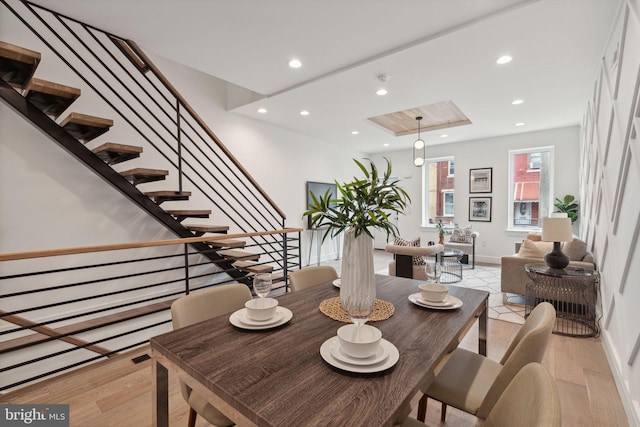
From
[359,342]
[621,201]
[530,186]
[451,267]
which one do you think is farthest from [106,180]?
[530,186]

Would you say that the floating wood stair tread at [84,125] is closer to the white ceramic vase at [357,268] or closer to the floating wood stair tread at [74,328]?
the floating wood stair tread at [74,328]

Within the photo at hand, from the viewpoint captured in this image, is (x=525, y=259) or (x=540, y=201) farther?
(x=540, y=201)

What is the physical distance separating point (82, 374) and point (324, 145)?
5.53 m

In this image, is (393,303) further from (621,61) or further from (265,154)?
(265,154)

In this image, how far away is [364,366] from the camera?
89 centimetres

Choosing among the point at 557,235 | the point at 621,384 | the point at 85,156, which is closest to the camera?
the point at 621,384

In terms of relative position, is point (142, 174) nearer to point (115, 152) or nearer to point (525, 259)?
point (115, 152)

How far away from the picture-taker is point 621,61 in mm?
2213

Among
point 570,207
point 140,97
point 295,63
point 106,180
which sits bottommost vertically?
point 570,207

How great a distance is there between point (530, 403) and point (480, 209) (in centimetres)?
652

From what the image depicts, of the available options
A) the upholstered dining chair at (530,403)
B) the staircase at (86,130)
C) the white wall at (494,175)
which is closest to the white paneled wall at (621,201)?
the upholstered dining chair at (530,403)

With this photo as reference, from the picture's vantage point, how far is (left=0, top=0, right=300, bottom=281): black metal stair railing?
275cm

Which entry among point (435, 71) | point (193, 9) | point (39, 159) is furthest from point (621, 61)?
point (39, 159)

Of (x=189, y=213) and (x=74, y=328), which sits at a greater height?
(x=189, y=213)
